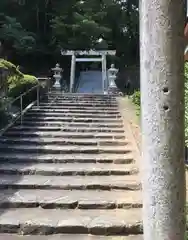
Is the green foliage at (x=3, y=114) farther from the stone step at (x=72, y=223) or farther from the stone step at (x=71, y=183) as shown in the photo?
the stone step at (x=72, y=223)

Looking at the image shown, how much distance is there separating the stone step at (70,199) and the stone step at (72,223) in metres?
0.20

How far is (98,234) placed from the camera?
14.7 ft

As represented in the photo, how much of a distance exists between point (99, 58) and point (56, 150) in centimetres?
1265

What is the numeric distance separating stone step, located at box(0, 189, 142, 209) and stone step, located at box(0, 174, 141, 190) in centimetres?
12

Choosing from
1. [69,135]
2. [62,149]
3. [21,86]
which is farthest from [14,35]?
[62,149]

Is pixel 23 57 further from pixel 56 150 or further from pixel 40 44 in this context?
pixel 56 150

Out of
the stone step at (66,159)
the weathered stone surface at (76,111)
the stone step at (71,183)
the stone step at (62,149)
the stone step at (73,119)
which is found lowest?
the stone step at (71,183)

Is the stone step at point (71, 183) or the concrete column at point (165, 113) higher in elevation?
the concrete column at point (165, 113)

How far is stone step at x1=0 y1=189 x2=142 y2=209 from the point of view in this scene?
5.16 metres

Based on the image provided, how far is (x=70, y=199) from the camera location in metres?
5.35

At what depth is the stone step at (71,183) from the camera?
232 inches

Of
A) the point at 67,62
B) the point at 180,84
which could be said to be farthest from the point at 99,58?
the point at 180,84

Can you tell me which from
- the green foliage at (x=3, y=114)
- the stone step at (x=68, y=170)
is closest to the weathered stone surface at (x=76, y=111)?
the green foliage at (x=3, y=114)

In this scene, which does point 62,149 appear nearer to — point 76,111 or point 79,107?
point 76,111
